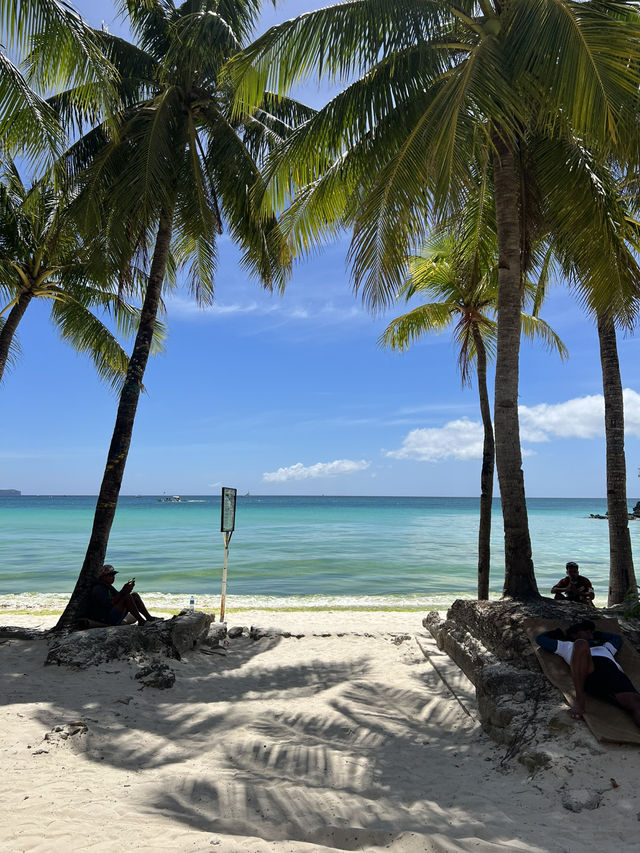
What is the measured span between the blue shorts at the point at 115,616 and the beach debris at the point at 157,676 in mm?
1387

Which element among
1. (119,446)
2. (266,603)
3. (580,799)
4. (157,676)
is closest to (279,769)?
(580,799)

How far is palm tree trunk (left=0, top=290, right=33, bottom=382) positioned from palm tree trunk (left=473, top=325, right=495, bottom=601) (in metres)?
8.48

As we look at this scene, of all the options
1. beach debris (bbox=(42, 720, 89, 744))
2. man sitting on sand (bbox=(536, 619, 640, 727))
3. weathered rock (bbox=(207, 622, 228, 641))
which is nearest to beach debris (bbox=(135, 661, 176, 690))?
beach debris (bbox=(42, 720, 89, 744))

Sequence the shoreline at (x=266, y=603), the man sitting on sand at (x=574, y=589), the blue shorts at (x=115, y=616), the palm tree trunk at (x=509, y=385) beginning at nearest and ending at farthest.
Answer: the palm tree trunk at (x=509, y=385) → the blue shorts at (x=115, y=616) → the man sitting on sand at (x=574, y=589) → the shoreline at (x=266, y=603)

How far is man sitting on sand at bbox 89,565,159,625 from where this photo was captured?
761cm

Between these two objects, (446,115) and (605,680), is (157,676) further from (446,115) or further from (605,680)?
(446,115)

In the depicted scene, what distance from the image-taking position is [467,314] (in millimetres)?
11656

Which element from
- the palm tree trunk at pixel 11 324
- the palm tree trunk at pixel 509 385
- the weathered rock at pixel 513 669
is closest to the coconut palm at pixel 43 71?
the palm tree trunk at pixel 11 324

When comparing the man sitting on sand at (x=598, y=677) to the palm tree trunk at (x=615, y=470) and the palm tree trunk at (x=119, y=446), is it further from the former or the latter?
the palm tree trunk at (x=119, y=446)

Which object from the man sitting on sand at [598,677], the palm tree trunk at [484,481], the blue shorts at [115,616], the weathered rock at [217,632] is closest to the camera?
the man sitting on sand at [598,677]

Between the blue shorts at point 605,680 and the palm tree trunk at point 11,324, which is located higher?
the palm tree trunk at point 11,324

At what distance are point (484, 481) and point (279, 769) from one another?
25.1ft

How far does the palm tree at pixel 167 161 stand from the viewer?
8.42m

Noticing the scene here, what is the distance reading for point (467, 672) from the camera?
6602mm
